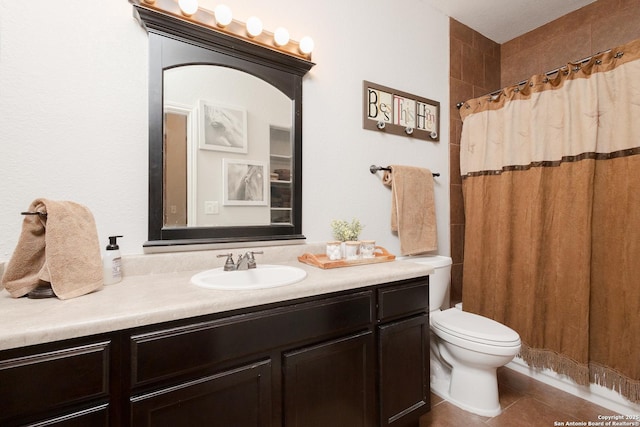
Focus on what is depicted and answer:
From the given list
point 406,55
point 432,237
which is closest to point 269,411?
point 432,237

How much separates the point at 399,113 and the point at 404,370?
5.04 feet

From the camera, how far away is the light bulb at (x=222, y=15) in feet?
4.18

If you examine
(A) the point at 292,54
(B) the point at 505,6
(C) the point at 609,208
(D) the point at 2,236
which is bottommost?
(D) the point at 2,236

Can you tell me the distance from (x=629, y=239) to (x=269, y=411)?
1892 millimetres

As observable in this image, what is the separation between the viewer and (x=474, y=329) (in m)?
1.54

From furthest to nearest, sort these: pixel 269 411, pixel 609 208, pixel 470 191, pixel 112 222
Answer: pixel 470 191, pixel 609 208, pixel 112 222, pixel 269 411

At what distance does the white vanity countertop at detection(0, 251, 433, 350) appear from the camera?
2.19 ft

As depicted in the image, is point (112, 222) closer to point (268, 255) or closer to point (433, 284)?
point (268, 255)

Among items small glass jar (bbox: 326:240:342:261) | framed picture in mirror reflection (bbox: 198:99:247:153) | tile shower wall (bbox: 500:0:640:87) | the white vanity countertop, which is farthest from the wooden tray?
tile shower wall (bbox: 500:0:640:87)

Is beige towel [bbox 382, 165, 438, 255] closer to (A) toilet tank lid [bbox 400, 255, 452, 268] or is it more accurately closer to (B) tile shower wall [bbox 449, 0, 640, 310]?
(A) toilet tank lid [bbox 400, 255, 452, 268]

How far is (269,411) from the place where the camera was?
931 mm

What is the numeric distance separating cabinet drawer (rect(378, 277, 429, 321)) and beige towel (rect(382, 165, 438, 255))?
1.76ft

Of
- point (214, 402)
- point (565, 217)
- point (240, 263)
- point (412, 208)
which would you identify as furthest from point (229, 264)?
point (565, 217)

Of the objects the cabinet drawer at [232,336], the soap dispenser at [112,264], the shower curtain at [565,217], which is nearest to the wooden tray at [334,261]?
the cabinet drawer at [232,336]
